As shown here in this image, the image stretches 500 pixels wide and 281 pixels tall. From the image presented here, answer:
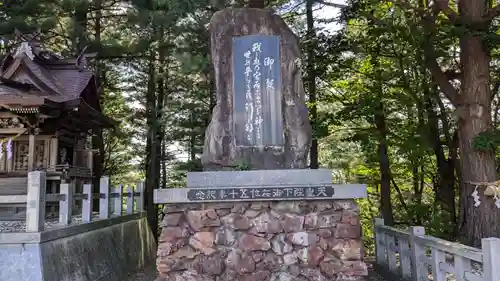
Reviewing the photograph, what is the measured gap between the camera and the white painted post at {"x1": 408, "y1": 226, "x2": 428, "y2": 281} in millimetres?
5551

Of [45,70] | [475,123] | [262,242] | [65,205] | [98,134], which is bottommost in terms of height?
[262,242]

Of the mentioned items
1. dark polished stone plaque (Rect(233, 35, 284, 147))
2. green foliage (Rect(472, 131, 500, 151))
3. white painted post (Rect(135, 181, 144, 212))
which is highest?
dark polished stone plaque (Rect(233, 35, 284, 147))

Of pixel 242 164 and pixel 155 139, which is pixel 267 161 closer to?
pixel 242 164

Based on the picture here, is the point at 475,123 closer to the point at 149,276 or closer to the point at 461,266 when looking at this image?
the point at 461,266

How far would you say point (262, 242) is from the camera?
504 cm

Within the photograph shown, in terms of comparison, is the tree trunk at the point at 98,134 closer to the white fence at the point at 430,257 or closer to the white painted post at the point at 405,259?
the white fence at the point at 430,257

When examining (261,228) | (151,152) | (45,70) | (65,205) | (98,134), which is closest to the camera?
(261,228)

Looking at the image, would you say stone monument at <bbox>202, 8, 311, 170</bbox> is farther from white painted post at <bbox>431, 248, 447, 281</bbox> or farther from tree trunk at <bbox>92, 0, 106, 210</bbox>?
tree trunk at <bbox>92, 0, 106, 210</bbox>

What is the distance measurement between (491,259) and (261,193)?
2610mm

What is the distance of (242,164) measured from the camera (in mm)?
5605

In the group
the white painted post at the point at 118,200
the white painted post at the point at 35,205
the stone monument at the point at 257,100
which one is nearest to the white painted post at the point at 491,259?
the stone monument at the point at 257,100

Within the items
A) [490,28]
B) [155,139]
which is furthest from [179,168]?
[490,28]

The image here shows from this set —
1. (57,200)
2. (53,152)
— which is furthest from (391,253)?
(53,152)

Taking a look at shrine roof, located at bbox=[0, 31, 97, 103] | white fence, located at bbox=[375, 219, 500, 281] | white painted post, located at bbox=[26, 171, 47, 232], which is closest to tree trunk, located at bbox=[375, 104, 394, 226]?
white fence, located at bbox=[375, 219, 500, 281]
